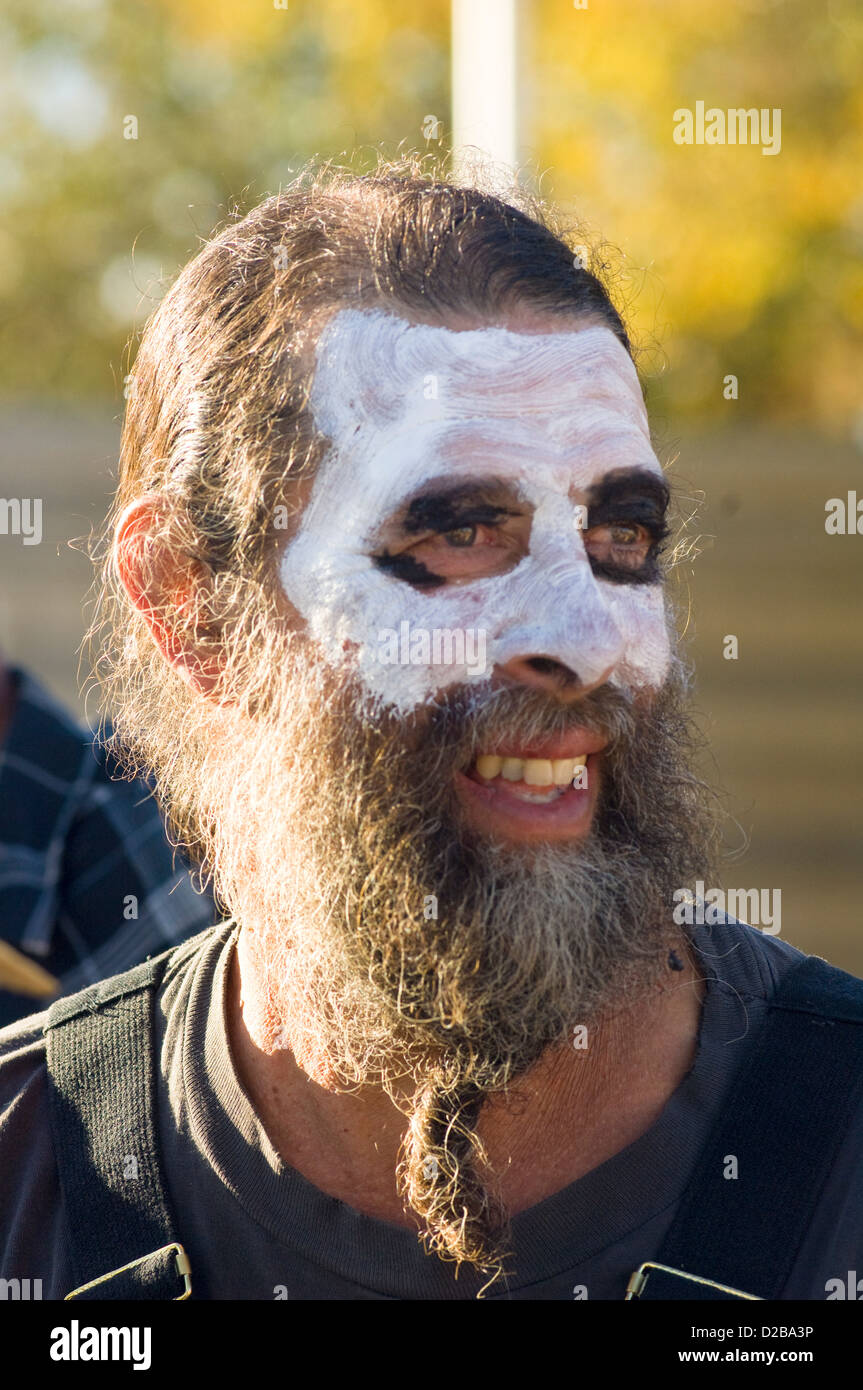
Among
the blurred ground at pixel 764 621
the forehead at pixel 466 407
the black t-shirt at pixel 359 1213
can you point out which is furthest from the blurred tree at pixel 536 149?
the black t-shirt at pixel 359 1213

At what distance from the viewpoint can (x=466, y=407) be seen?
198cm

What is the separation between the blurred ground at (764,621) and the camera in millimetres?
6418

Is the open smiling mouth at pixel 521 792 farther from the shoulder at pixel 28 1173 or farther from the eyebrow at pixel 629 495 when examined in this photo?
the shoulder at pixel 28 1173

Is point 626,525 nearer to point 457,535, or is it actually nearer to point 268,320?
point 457,535

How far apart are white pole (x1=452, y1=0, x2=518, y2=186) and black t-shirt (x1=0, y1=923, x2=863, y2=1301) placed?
2.40 metres

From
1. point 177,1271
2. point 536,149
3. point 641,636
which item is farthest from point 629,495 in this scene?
point 536,149

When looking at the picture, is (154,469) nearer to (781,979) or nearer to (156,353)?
(156,353)

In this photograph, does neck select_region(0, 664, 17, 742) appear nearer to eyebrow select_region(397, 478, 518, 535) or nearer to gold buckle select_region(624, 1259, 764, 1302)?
eyebrow select_region(397, 478, 518, 535)

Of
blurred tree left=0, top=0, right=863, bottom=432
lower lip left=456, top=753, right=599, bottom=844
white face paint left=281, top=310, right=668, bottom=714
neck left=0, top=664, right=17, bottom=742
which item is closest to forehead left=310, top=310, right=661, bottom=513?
white face paint left=281, top=310, right=668, bottom=714

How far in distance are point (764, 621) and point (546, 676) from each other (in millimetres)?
4816

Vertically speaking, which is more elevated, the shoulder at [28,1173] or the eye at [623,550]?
the eye at [623,550]

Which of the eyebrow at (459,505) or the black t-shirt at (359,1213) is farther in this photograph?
the eyebrow at (459,505)

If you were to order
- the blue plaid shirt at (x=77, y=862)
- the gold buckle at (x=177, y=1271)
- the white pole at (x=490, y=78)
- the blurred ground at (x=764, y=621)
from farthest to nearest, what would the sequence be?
the blurred ground at (x=764, y=621) < the white pole at (x=490, y=78) < the blue plaid shirt at (x=77, y=862) < the gold buckle at (x=177, y=1271)
